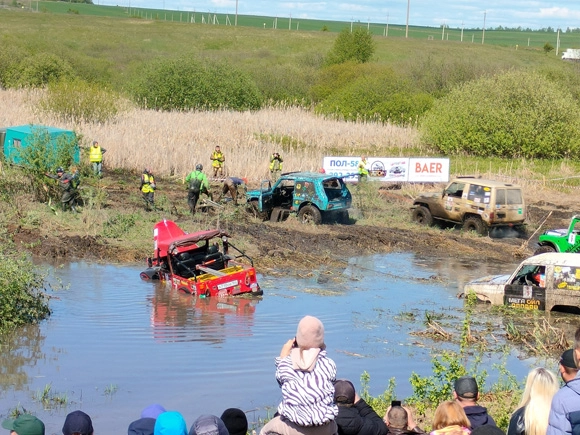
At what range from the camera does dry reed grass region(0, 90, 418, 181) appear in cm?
3481

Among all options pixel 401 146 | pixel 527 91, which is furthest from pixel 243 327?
pixel 527 91

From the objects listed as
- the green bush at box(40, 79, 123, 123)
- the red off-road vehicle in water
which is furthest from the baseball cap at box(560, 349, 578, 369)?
the green bush at box(40, 79, 123, 123)

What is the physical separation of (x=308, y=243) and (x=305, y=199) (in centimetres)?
232

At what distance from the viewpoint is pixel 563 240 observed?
72.0 feet

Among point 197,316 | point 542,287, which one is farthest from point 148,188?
point 542,287

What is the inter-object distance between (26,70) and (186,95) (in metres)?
12.0

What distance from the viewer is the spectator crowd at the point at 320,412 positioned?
5699mm

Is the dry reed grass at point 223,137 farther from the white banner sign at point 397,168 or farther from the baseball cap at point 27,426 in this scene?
the baseball cap at point 27,426

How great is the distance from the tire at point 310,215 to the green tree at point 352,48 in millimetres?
62233

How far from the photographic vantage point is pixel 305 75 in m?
77.0

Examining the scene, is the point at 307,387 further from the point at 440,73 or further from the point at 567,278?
the point at 440,73

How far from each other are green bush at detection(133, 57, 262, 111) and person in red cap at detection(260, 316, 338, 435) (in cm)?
4991

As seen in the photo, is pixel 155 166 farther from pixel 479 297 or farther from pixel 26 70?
pixel 26 70

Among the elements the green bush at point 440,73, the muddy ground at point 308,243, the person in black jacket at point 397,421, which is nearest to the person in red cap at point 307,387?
the person in black jacket at point 397,421
